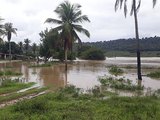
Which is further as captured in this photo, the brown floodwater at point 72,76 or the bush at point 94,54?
the bush at point 94,54

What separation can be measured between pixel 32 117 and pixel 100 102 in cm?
396

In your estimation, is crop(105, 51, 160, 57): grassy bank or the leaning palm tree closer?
the leaning palm tree

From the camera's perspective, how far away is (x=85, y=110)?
12688 millimetres

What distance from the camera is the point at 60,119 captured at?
11148 mm

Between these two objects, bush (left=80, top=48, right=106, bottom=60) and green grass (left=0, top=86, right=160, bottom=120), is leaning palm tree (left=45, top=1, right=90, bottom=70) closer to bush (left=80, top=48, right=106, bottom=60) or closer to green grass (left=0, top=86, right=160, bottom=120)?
green grass (left=0, top=86, right=160, bottom=120)

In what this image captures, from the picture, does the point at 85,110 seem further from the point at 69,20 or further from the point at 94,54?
the point at 94,54

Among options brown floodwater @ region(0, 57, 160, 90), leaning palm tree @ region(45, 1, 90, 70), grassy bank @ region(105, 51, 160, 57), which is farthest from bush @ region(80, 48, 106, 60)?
leaning palm tree @ region(45, 1, 90, 70)

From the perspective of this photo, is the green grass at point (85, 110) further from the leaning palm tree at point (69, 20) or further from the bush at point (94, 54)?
the bush at point (94, 54)

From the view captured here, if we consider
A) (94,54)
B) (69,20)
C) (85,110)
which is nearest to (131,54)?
(94,54)

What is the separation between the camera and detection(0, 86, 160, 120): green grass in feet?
37.7

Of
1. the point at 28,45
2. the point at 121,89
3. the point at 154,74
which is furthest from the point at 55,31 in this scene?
the point at 28,45

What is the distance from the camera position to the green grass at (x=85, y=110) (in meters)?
11.5

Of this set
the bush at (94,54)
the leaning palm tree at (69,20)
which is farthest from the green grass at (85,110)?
the bush at (94,54)

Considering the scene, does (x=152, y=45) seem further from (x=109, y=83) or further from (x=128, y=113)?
(x=128, y=113)
